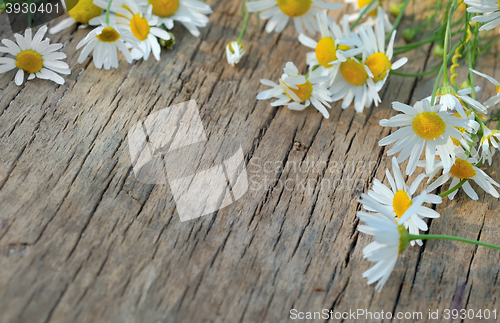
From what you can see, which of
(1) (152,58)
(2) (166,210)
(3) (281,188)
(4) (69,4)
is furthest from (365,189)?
(4) (69,4)

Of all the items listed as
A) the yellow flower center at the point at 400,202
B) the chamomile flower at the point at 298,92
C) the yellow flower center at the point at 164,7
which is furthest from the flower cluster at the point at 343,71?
the yellow flower center at the point at 164,7

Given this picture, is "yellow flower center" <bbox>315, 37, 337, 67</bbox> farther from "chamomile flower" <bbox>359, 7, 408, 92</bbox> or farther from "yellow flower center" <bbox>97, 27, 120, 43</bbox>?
"yellow flower center" <bbox>97, 27, 120, 43</bbox>

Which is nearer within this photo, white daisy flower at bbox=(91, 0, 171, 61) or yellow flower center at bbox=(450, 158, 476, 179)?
yellow flower center at bbox=(450, 158, 476, 179)

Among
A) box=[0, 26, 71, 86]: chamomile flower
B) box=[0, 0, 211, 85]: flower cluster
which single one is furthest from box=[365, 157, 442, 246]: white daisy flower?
box=[0, 26, 71, 86]: chamomile flower

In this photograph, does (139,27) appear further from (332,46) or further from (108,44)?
(332,46)

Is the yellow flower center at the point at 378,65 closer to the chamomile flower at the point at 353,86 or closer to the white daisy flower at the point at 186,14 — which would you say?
the chamomile flower at the point at 353,86

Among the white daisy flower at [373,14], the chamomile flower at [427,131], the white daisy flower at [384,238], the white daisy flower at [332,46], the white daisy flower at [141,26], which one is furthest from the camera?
the white daisy flower at [373,14]

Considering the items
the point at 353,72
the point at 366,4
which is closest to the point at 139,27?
the point at 353,72
